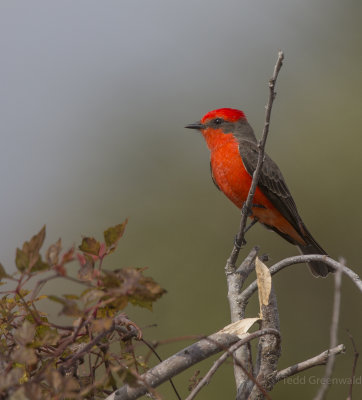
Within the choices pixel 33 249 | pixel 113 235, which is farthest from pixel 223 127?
pixel 33 249

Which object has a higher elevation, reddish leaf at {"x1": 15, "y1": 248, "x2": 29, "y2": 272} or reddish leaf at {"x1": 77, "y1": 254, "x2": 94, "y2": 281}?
reddish leaf at {"x1": 15, "y1": 248, "x2": 29, "y2": 272}

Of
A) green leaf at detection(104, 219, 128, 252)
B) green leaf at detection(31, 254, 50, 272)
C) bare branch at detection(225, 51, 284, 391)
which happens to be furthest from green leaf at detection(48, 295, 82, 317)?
bare branch at detection(225, 51, 284, 391)

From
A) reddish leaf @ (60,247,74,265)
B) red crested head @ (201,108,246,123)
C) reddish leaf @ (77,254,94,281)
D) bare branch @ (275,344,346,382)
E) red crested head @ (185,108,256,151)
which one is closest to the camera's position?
reddish leaf @ (60,247,74,265)

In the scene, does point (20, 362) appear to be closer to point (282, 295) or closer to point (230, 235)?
point (282, 295)

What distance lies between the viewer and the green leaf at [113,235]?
5.38ft

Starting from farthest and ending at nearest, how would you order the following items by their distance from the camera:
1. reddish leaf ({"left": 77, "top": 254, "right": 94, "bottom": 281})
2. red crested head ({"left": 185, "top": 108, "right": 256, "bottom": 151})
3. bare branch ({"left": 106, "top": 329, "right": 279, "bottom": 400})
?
red crested head ({"left": 185, "top": 108, "right": 256, "bottom": 151}), bare branch ({"left": 106, "top": 329, "right": 279, "bottom": 400}), reddish leaf ({"left": 77, "top": 254, "right": 94, "bottom": 281})

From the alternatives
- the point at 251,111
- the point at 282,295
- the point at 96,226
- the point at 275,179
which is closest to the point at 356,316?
the point at 282,295

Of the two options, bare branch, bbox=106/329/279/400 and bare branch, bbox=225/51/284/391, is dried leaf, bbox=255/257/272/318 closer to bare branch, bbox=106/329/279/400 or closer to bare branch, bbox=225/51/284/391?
bare branch, bbox=225/51/284/391

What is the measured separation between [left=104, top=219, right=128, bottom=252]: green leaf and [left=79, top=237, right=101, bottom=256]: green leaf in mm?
30

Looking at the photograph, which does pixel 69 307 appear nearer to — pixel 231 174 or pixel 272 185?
pixel 231 174

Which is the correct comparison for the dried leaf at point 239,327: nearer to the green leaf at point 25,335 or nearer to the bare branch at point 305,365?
the bare branch at point 305,365

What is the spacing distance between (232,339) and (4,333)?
2.04 feet

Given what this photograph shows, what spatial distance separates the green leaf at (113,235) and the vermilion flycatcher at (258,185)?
3.98 m

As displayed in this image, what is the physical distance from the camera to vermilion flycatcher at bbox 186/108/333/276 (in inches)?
223
